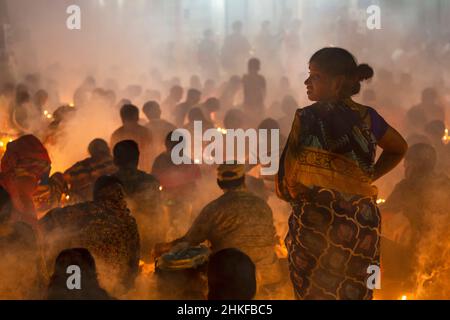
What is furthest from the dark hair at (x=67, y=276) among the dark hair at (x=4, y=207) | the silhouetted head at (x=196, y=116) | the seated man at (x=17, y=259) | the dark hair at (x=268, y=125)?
the silhouetted head at (x=196, y=116)

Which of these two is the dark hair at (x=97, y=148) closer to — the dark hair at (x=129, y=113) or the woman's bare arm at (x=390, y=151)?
the dark hair at (x=129, y=113)

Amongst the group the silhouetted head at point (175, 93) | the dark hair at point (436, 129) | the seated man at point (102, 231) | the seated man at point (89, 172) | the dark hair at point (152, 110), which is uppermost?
the silhouetted head at point (175, 93)

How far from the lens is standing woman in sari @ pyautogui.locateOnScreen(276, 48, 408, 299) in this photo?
2.96 meters

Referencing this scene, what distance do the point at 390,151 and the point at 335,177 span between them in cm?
44

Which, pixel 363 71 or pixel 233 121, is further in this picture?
pixel 233 121

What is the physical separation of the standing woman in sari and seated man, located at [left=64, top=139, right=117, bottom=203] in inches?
106

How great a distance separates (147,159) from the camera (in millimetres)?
6953

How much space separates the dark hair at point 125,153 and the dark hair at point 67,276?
1.82m

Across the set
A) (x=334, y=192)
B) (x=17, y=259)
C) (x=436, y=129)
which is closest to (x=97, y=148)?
(x=17, y=259)

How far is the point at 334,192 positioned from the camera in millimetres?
2967

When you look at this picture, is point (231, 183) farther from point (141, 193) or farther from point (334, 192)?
point (141, 193)

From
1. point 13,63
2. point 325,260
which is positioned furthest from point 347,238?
point 13,63

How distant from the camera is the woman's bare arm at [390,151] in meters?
3.08

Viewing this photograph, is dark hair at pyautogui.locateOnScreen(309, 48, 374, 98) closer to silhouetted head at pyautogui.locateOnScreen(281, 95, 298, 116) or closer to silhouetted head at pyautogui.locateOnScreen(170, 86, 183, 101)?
silhouetted head at pyautogui.locateOnScreen(281, 95, 298, 116)
